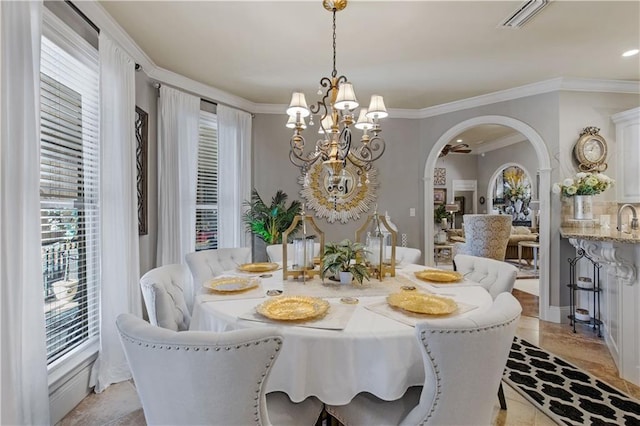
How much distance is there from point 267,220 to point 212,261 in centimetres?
147

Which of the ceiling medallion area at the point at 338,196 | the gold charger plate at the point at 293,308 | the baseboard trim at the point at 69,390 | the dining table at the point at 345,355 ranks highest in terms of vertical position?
the ceiling medallion area at the point at 338,196

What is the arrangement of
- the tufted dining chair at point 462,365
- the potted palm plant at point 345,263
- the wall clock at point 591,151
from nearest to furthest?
the tufted dining chair at point 462,365
the potted palm plant at point 345,263
the wall clock at point 591,151

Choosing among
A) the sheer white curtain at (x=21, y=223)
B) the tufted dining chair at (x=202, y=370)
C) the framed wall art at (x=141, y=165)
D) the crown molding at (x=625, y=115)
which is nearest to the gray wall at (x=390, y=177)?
the framed wall art at (x=141, y=165)

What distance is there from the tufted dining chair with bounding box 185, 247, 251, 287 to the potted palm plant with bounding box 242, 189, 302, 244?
3.29 feet

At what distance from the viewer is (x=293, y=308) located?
145cm

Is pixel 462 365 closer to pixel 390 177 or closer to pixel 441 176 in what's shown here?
pixel 390 177

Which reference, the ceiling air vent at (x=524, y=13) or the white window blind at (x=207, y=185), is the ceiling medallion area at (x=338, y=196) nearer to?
the white window blind at (x=207, y=185)

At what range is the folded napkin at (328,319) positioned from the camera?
1.27m

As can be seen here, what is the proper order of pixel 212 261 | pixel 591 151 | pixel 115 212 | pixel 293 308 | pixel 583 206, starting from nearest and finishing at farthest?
1. pixel 293 308
2. pixel 115 212
3. pixel 212 261
4. pixel 583 206
5. pixel 591 151

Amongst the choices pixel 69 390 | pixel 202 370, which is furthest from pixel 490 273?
pixel 69 390

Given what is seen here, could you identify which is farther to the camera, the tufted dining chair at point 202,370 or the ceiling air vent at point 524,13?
the ceiling air vent at point 524,13

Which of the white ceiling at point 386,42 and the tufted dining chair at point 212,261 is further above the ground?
the white ceiling at point 386,42

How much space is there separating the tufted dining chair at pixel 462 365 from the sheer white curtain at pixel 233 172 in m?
3.05

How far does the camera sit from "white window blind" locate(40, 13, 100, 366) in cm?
188
